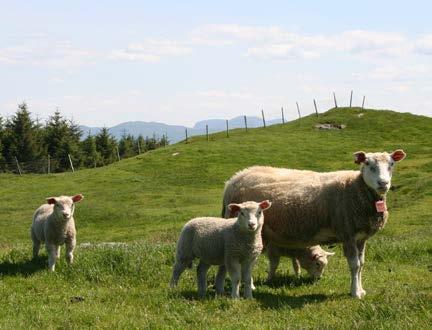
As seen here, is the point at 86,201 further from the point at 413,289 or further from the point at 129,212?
the point at 413,289

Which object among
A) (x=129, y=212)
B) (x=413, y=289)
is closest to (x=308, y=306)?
(x=413, y=289)

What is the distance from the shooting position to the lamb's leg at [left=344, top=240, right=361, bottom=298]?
10.9m

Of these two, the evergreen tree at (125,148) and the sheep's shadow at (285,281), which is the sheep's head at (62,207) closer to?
the sheep's shadow at (285,281)

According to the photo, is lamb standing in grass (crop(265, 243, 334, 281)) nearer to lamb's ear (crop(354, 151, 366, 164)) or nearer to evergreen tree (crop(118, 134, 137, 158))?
lamb's ear (crop(354, 151, 366, 164))

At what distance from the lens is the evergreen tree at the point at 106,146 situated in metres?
87.8

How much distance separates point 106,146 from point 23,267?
7625cm

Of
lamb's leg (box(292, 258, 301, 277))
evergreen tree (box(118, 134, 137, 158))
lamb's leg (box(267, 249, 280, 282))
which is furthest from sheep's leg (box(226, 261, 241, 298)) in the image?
evergreen tree (box(118, 134, 137, 158))

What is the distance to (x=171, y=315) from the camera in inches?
362

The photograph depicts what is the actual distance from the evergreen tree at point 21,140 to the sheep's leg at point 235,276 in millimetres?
66384

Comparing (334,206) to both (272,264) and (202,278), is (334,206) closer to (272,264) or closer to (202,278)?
(272,264)

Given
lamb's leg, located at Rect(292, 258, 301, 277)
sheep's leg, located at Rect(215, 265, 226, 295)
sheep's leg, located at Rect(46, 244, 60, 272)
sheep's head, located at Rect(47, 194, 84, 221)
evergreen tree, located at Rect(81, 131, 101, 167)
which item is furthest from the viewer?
evergreen tree, located at Rect(81, 131, 101, 167)

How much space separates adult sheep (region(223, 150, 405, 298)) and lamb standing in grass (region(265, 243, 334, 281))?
0.38 metres

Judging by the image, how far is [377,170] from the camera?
431 inches

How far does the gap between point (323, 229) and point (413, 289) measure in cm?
206
